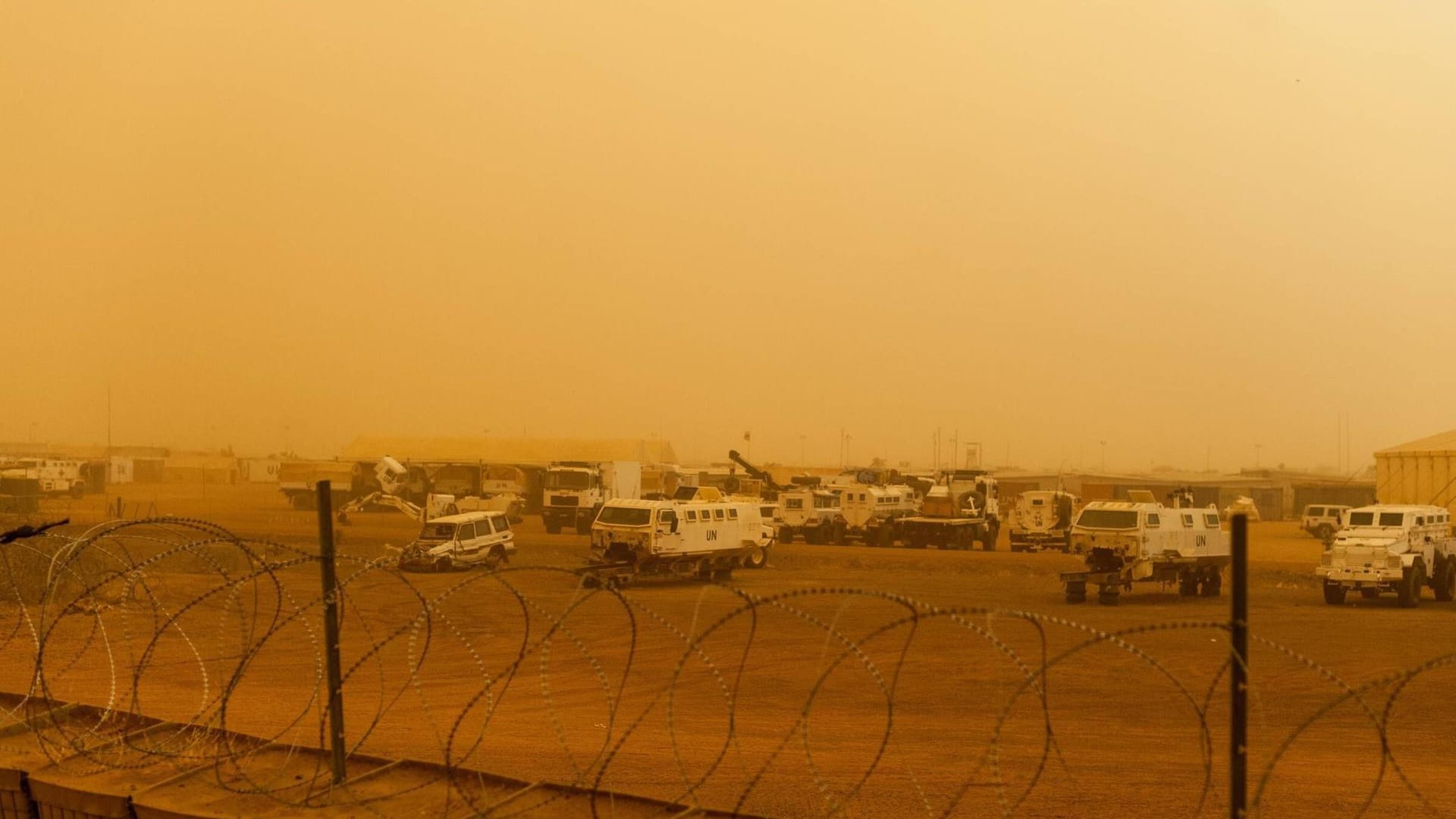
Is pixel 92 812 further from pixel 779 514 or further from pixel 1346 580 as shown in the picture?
pixel 779 514

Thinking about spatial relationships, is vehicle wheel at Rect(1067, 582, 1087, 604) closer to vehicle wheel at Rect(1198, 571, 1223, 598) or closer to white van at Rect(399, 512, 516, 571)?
vehicle wheel at Rect(1198, 571, 1223, 598)

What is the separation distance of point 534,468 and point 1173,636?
4945 centimetres

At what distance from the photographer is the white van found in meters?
30.7

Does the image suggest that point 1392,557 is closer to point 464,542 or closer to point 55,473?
point 464,542

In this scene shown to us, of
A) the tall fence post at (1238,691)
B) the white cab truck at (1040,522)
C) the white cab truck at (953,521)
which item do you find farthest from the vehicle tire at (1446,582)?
the tall fence post at (1238,691)

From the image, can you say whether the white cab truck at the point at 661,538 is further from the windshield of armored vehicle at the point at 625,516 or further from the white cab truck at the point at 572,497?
the white cab truck at the point at 572,497

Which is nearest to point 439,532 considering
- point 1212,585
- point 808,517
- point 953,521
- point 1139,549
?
point 1139,549

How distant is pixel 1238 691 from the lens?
17.6ft

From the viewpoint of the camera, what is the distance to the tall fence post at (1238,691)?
530 centimetres

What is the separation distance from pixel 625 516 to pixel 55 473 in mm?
44579

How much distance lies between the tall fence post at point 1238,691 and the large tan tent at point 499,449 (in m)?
82.2

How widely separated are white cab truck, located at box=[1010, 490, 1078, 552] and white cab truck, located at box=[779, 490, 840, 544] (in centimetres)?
692

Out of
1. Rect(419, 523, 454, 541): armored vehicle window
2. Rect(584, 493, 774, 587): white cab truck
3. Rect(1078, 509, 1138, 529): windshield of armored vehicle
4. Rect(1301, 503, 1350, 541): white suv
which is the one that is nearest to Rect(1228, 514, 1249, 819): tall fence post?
Rect(584, 493, 774, 587): white cab truck

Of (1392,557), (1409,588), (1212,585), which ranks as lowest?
(1212,585)
